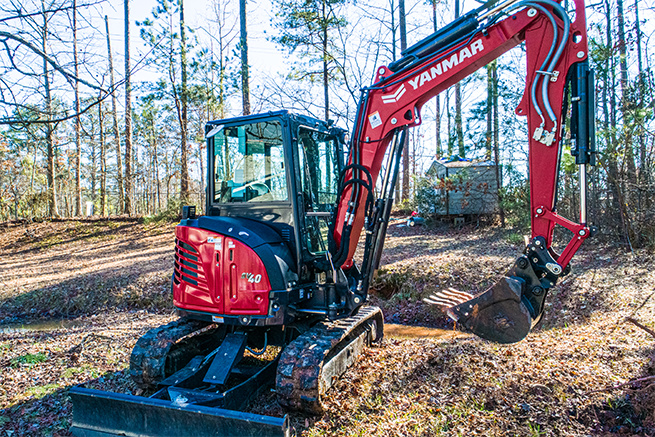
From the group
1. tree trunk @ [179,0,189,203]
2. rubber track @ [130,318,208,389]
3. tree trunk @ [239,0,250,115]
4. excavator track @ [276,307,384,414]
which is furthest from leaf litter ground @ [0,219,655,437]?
tree trunk @ [179,0,189,203]

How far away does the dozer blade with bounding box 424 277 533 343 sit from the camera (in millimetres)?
3512

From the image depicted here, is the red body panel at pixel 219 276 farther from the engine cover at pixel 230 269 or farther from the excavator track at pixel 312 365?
the excavator track at pixel 312 365

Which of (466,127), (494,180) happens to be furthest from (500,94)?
(494,180)

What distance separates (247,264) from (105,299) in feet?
23.2

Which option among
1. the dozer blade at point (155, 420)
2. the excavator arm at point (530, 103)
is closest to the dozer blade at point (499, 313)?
the excavator arm at point (530, 103)

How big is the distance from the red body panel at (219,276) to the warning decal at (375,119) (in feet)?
5.71

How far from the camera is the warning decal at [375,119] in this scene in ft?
14.2

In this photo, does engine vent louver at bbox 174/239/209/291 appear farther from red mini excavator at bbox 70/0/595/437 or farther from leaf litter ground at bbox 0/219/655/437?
leaf litter ground at bbox 0/219/655/437

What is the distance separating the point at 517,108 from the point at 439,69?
0.78 m

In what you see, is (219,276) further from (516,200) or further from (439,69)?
(516,200)

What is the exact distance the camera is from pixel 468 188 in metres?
14.0

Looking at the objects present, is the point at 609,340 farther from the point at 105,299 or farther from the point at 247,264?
the point at 105,299

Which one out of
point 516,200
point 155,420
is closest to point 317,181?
point 155,420

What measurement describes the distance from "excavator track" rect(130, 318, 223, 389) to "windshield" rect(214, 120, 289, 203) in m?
1.49
